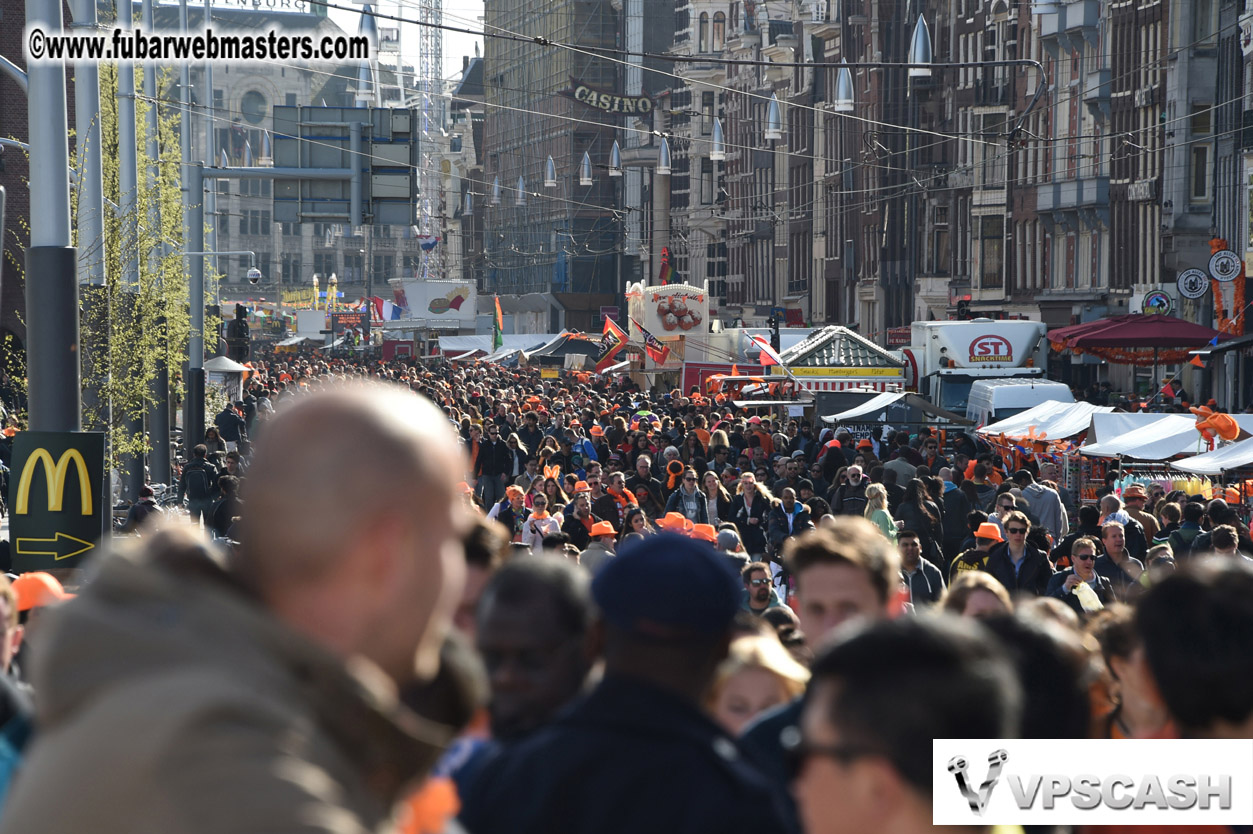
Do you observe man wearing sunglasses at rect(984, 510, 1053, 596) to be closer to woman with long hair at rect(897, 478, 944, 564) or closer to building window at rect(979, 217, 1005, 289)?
woman with long hair at rect(897, 478, 944, 564)

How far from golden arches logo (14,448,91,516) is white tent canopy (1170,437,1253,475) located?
10.2 meters

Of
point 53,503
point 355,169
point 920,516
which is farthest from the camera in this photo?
point 355,169

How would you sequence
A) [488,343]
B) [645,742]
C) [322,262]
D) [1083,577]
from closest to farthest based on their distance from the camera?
[645,742], [1083,577], [488,343], [322,262]

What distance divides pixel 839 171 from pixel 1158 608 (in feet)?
243

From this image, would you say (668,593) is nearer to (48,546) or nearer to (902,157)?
(48,546)

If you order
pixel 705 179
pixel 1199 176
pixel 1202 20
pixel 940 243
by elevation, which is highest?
pixel 705 179

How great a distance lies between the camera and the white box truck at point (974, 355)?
3534cm

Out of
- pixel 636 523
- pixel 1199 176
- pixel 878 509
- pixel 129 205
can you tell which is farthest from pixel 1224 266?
pixel 636 523

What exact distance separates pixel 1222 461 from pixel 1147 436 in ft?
8.54

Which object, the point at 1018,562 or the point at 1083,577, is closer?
the point at 1083,577

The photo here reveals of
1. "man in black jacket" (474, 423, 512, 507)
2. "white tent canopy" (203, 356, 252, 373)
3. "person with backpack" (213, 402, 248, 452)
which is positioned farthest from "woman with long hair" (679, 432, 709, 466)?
"white tent canopy" (203, 356, 252, 373)

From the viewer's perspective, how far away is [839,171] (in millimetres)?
75875

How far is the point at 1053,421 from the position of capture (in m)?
21.8

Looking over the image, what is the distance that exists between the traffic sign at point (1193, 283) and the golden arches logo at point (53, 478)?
1204 inches
